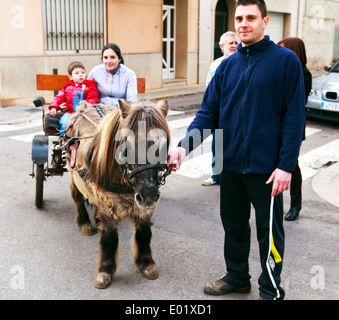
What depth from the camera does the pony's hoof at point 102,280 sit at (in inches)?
139

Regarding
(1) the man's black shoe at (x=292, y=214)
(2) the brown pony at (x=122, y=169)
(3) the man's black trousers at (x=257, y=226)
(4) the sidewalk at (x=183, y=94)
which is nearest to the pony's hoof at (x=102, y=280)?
(2) the brown pony at (x=122, y=169)

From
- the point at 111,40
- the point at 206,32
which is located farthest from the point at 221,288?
the point at 206,32

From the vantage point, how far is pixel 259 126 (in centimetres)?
293

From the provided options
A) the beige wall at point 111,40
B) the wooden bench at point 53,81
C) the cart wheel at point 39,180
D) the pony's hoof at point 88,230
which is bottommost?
the pony's hoof at point 88,230

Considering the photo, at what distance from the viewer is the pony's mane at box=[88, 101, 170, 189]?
296 cm

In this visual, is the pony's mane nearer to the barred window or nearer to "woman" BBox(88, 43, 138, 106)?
"woman" BBox(88, 43, 138, 106)

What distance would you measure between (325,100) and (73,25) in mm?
7943

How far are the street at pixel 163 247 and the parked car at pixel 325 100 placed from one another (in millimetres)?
3817

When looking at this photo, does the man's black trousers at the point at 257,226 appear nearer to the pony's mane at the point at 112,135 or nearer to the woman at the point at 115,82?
the pony's mane at the point at 112,135

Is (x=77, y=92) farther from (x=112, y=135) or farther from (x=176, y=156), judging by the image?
(x=176, y=156)

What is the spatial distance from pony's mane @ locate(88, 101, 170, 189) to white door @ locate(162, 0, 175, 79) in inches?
557

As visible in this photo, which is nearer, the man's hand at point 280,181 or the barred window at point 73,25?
the man's hand at point 280,181

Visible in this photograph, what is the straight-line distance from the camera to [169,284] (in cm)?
360

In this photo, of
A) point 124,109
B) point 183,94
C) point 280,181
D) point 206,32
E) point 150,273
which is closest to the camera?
point 280,181
